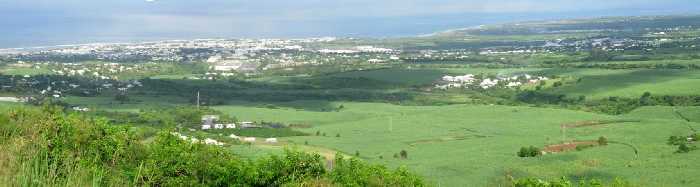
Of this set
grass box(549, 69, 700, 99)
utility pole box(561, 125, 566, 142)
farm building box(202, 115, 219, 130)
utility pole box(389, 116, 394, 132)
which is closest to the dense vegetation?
utility pole box(561, 125, 566, 142)

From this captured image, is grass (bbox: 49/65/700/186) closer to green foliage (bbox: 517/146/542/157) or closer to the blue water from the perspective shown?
green foliage (bbox: 517/146/542/157)

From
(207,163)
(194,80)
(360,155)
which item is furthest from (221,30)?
(207,163)

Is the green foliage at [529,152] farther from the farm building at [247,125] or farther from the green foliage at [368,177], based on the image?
the farm building at [247,125]

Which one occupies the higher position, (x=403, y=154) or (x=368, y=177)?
(x=368, y=177)

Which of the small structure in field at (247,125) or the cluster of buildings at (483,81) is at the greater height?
the cluster of buildings at (483,81)

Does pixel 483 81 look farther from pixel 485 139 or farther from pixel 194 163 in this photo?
pixel 194 163

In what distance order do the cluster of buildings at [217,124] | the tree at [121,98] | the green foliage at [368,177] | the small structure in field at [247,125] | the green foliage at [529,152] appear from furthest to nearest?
the tree at [121,98], the small structure in field at [247,125], the cluster of buildings at [217,124], the green foliage at [529,152], the green foliage at [368,177]

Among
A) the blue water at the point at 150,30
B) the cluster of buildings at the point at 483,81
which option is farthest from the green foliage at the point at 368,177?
the blue water at the point at 150,30

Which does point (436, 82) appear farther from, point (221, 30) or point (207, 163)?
point (221, 30)

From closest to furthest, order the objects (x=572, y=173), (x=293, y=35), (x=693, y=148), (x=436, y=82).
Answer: (x=572, y=173), (x=693, y=148), (x=436, y=82), (x=293, y=35)

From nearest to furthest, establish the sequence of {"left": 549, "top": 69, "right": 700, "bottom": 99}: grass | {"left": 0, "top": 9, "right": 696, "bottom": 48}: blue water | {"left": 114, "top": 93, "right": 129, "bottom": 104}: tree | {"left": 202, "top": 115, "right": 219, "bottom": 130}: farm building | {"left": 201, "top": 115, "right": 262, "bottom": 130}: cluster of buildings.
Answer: {"left": 201, "top": 115, "right": 262, "bottom": 130}: cluster of buildings, {"left": 202, "top": 115, "right": 219, "bottom": 130}: farm building, {"left": 114, "top": 93, "right": 129, "bottom": 104}: tree, {"left": 549, "top": 69, "right": 700, "bottom": 99}: grass, {"left": 0, "top": 9, "right": 696, "bottom": 48}: blue water

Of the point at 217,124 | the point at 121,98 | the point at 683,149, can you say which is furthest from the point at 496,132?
the point at 121,98
